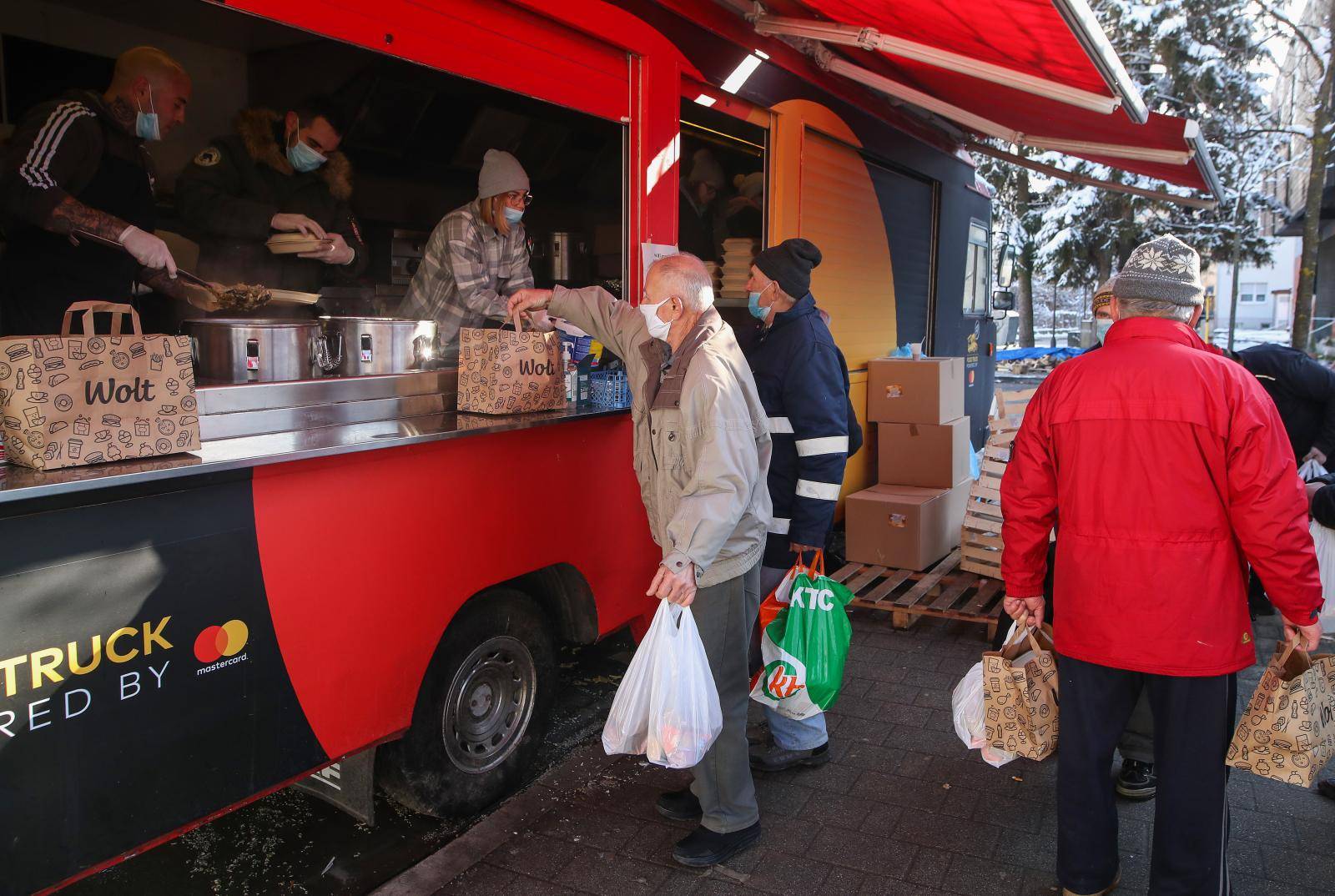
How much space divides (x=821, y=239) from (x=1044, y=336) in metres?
35.7

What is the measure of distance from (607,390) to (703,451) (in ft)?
3.52

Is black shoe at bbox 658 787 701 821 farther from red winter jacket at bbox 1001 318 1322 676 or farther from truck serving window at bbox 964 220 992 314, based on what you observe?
truck serving window at bbox 964 220 992 314

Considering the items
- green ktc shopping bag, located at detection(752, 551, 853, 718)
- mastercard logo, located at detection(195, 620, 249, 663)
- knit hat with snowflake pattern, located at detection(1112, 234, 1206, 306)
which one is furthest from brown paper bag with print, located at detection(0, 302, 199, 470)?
knit hat with snowflake pattern, located at detection(1112, 234, 1206, 306)

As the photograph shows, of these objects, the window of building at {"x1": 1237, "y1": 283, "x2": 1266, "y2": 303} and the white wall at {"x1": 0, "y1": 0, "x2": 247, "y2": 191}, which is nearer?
the white wall at {"x1": 0, "y1": 0, "x2": 247, "y2": 191}

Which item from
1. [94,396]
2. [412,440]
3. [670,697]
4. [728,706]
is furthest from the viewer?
[728,706]

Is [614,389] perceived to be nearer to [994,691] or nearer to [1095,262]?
[994,691]

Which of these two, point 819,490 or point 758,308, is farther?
point 758,308

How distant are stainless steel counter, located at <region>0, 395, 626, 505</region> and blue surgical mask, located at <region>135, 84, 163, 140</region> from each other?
118 centimetres

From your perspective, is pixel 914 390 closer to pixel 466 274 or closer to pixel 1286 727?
Result: pixel 466 274

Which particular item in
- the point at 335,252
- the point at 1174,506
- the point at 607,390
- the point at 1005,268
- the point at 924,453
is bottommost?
the point at 924,453

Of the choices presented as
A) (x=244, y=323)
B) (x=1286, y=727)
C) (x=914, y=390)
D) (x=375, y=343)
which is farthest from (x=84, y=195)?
(x=914, y=390)

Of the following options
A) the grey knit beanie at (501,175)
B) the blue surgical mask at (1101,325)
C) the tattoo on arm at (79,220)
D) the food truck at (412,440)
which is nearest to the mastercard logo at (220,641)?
the food truck at (412,440)

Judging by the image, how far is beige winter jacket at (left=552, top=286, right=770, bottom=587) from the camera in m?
2.68

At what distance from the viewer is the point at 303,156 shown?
4504 millimetres
